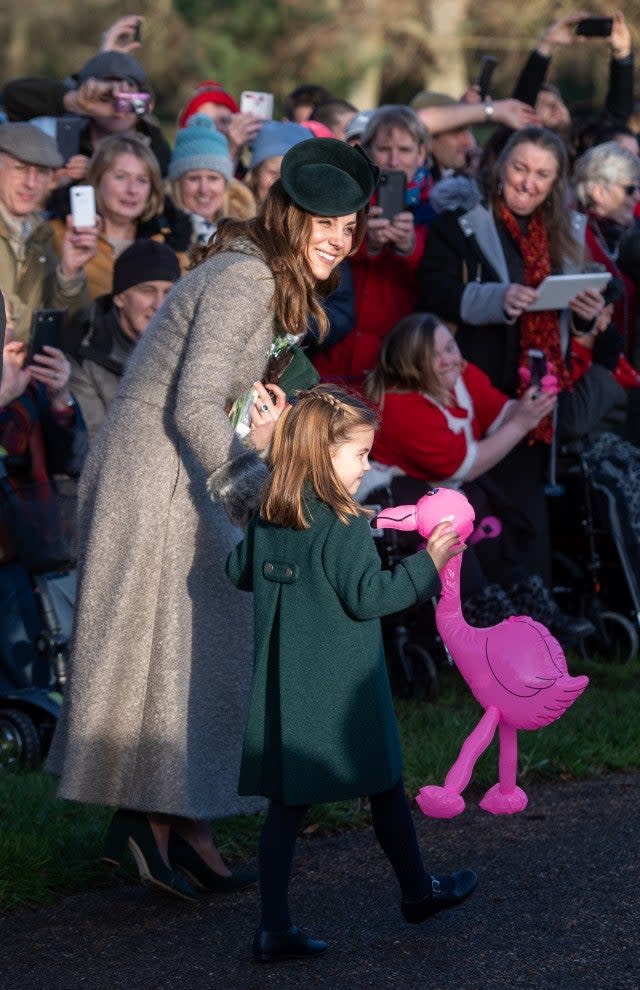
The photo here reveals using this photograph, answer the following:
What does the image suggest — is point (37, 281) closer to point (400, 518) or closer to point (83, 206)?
point (83, 206)

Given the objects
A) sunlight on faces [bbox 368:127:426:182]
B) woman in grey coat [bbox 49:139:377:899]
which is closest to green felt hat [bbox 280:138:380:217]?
woman in grey coat [bbox 49:139:377:899]

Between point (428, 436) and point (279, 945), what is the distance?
10.6ft

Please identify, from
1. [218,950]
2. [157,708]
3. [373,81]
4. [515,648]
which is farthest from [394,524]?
[373,81]

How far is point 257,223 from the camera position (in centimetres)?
443

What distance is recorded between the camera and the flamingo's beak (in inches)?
165

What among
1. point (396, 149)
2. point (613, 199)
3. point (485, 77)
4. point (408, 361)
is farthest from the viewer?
point (485, 77)

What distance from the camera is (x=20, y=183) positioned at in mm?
7098

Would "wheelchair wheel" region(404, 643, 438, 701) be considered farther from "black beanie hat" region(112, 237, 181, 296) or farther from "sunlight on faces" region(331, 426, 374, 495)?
"sunlight on faces" region(331, 426, 374, 495)

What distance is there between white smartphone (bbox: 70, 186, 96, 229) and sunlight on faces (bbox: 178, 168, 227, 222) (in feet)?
3.04

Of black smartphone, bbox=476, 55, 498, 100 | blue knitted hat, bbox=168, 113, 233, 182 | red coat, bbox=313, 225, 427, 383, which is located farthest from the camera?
black smartphone, bbox=476, 55, 498, 100

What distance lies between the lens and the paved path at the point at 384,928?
4082mm

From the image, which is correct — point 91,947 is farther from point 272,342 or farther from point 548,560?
point 548,560

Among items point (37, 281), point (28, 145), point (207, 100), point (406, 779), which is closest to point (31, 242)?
point (37, 281)

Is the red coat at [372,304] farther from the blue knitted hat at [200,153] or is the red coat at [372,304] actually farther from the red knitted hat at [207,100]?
the red knitted hat at [207,100]
